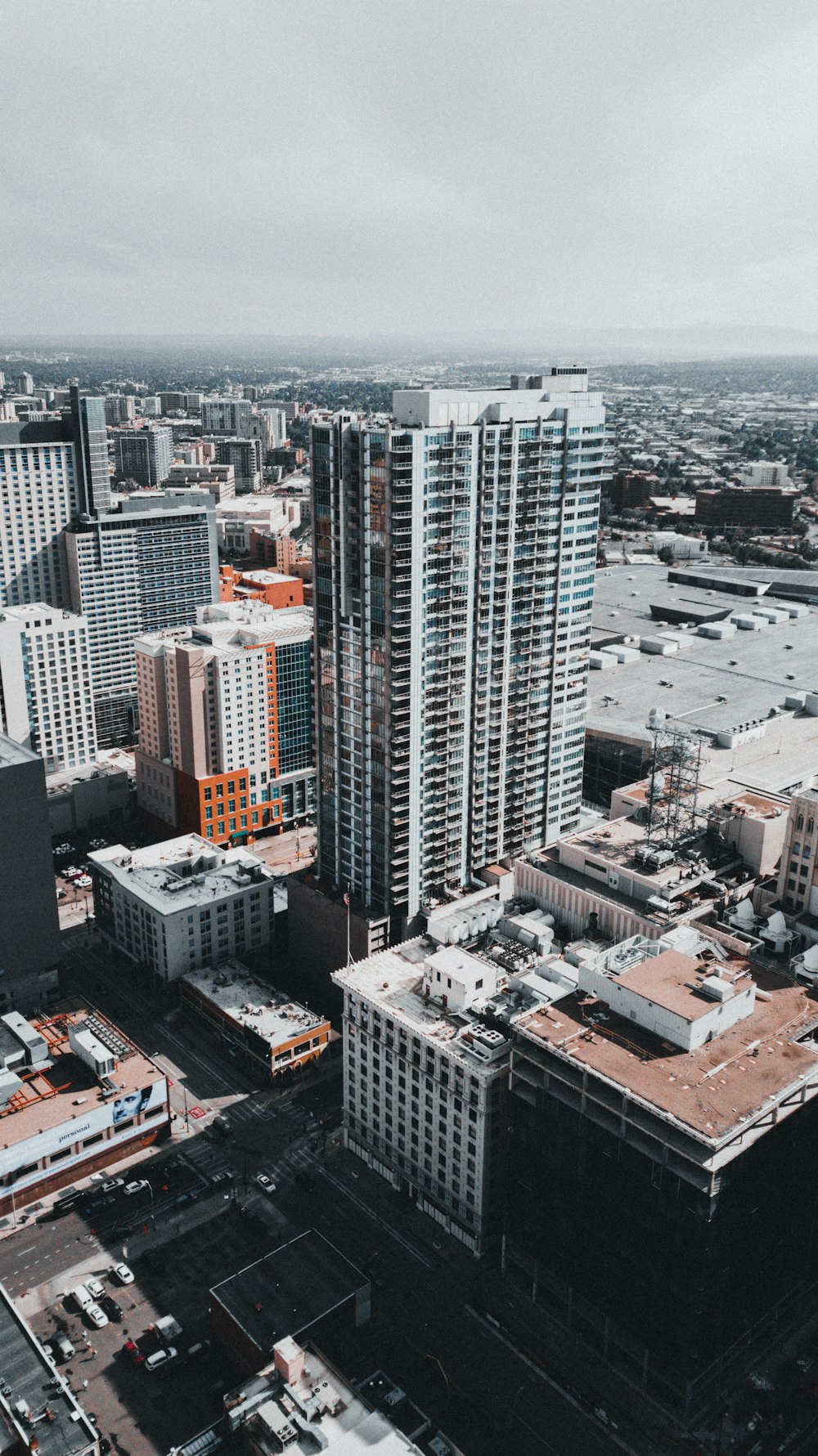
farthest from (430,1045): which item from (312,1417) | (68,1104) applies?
(68,1104)

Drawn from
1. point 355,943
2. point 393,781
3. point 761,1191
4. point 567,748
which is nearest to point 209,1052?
point 355,943

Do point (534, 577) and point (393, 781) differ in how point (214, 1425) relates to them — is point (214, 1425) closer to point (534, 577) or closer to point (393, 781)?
point (393, 781)

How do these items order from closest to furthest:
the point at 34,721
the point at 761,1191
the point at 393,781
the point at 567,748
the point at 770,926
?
the point at 761,1191 → the point at 770,926 → the point at 393,781 → the point at 567,748 → the point at 34,721

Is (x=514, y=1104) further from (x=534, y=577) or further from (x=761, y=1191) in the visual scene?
(x=534, y=577)

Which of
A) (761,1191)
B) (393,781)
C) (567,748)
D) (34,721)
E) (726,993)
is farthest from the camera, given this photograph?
(34,721)

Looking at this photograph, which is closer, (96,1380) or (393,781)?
(96,1380)

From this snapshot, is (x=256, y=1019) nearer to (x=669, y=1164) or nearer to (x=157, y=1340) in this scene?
(x=157, y=1340)

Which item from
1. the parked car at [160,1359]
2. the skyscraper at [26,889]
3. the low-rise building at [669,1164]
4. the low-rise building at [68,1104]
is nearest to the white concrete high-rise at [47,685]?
the skyscraper at [26,889]

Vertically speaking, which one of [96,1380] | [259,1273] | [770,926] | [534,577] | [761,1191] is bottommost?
[96,1380]

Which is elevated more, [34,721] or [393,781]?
[393,781]
